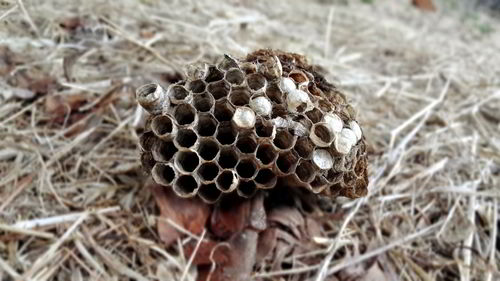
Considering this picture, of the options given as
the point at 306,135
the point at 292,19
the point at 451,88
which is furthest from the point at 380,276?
the point at 292,19

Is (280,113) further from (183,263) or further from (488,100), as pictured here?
(488,100)

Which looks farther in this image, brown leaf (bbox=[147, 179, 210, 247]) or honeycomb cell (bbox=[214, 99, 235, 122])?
brown leaf (bbox=[147, 179, 210, 247])

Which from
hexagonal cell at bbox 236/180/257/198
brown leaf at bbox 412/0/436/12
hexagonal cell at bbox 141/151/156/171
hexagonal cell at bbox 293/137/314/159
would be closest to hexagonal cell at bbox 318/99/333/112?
hexagonal cell at bbox 293/137/314/159

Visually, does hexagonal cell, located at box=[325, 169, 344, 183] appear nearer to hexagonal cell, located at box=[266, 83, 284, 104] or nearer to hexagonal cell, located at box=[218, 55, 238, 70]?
hexagonal cell, located at box=[266, 83, 284, 104]

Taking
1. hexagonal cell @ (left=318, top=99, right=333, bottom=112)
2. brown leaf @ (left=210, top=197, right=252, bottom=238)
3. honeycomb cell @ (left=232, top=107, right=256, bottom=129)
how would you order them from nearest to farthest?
1. honeycomb cell @ (left=232, top=107, right=256, bottom=129)
2. hexagonal cell @ (left=318, top=99, right=333, bottom=112)
3. brown leaf @ (left=210, top=197, right=252, bottom=238)

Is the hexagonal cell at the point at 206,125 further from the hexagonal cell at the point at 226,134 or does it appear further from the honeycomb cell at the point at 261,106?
the honeycomb cell at the point at 261,106

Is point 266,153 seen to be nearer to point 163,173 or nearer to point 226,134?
point 226,134

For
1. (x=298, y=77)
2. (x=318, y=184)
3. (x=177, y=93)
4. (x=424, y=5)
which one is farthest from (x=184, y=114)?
(x=424, y=5)

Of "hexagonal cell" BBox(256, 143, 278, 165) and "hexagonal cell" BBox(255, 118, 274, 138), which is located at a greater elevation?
"hexagonal cell" BBox(255, 118, 274, 138)
